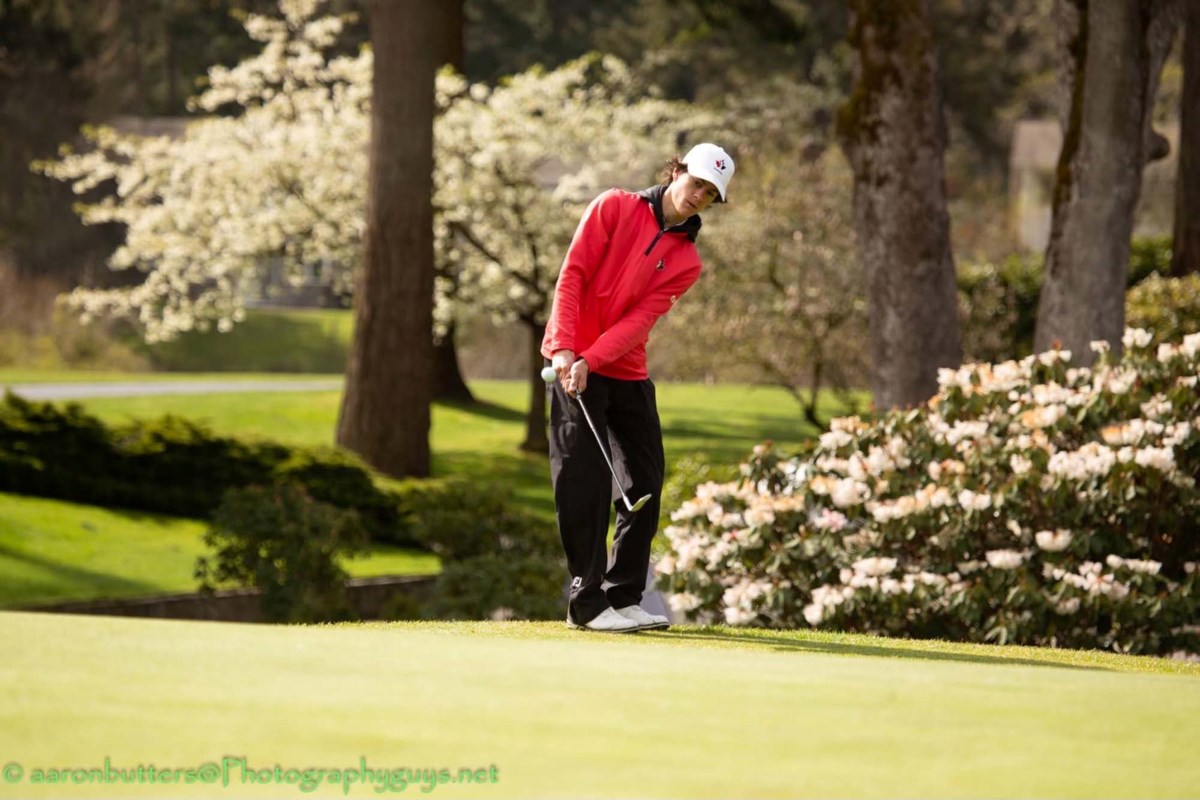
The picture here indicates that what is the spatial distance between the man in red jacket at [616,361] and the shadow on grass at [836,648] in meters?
0.30

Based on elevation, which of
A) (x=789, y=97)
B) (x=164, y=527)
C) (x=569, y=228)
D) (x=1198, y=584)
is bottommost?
(x=164, y=527)

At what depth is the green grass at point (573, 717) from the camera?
332 cm

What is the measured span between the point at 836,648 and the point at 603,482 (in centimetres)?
112

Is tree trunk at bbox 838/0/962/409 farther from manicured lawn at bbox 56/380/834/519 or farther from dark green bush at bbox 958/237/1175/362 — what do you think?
dark green bush at bbox 958/237/1175/362

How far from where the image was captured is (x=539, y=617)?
40.5 feet

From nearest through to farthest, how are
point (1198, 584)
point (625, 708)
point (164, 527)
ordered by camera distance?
point (625, 708)
point (1198, 584)
point (164, 527)

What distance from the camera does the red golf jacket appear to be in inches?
279

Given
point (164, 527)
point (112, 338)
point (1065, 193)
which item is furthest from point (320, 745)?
point (112, 338)

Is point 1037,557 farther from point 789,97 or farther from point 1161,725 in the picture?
point 789,97

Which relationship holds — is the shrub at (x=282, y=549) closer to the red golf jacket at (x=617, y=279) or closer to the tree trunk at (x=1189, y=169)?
the red golf jacket at (x=617, y=279)

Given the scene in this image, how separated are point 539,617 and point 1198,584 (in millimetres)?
4782

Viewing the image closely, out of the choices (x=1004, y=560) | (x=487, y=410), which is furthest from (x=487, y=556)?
(x=487, y=410)

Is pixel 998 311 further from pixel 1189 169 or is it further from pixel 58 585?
pixel 58 585

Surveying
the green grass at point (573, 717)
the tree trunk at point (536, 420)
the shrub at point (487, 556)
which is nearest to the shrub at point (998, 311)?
the tree trunk at point (536, 420)
